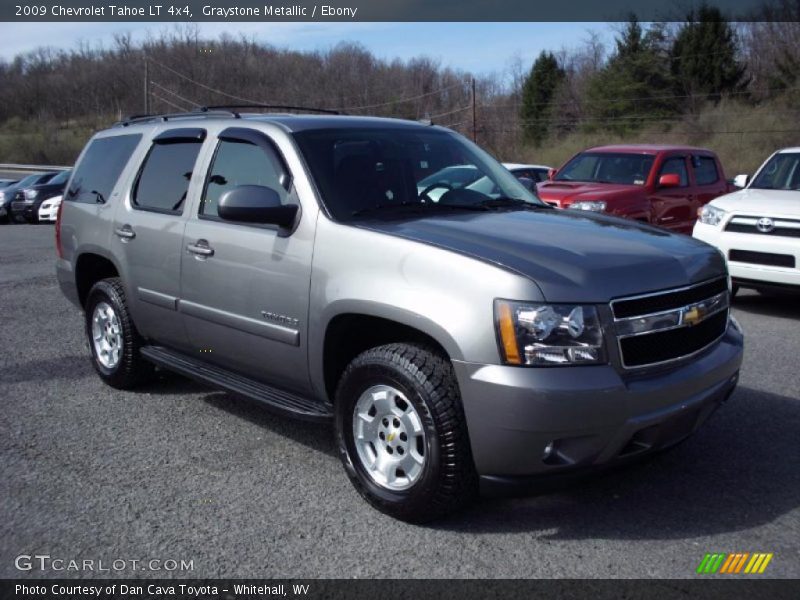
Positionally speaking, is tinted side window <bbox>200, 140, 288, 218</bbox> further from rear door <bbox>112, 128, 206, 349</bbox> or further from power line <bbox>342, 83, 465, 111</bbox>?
power line <bbox>342, 83, 465, 111</bbox>

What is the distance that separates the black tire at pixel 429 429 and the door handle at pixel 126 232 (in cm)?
A: 231

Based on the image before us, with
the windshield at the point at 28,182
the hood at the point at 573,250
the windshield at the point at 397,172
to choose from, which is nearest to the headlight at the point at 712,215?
the windshield at the point at 397,172

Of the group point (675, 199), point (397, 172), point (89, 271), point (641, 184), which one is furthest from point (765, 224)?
point (89, 271)

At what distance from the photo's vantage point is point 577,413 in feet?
10.4

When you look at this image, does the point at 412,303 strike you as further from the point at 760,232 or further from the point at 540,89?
the point at 540,89

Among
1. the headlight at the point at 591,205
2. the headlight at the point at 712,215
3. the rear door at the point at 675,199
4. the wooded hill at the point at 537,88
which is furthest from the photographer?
the wooded hill at the point at 537,88

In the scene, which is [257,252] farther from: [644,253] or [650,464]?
[650,464]

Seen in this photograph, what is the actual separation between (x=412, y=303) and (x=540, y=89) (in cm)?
5411

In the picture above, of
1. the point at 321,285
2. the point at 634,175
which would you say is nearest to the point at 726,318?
the point at 321,285

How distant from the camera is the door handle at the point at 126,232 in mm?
5251

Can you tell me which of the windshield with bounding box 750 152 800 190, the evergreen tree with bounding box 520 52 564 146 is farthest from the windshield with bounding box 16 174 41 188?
the evergreen tree with bounding box 520 52 564 146

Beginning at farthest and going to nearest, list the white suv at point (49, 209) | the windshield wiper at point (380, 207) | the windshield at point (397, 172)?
the white suv at point (49, 209) < the windshield at point (397, 172) < the windshield wiper at point (380, 207)

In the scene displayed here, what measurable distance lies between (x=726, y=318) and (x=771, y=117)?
129 ft

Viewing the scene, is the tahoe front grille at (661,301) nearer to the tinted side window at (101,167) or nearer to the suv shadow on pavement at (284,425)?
the suv shadow on pavement at (284,425)
